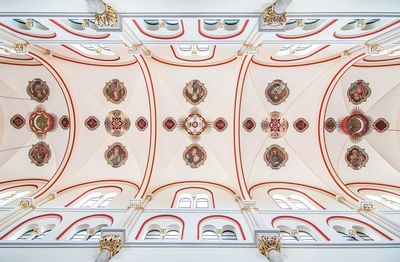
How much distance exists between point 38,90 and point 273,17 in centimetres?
1238

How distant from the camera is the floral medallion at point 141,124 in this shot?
13138mm

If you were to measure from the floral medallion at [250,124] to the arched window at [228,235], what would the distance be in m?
5.83

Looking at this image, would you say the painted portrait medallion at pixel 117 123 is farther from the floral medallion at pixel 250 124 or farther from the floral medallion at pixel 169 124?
the floral medallion at pixel 250 124

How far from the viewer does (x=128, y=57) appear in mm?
11867

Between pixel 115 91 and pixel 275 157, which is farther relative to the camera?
pixel 275 157

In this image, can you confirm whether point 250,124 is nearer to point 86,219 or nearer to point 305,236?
point 305,236

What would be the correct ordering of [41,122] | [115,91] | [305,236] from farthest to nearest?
[41,122] < [115,91] < [305,236]

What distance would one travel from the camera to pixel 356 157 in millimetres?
12680

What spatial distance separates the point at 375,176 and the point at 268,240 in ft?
28.6

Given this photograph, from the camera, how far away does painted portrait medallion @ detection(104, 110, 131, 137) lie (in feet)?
43.1

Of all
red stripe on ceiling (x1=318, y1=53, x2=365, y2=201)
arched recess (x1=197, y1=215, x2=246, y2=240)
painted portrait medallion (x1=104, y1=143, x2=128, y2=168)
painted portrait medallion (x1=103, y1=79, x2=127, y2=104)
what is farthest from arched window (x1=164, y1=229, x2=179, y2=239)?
red stripe on ceiling (x1=318, y1=53, x2=365, y2=201)

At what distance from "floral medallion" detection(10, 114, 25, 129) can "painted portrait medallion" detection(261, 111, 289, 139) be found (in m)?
13.2

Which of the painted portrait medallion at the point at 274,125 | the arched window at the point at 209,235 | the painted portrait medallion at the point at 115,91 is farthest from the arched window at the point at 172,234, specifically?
the painted portrait medallion at the point at 115,91

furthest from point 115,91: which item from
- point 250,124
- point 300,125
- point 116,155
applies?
point 300,125
